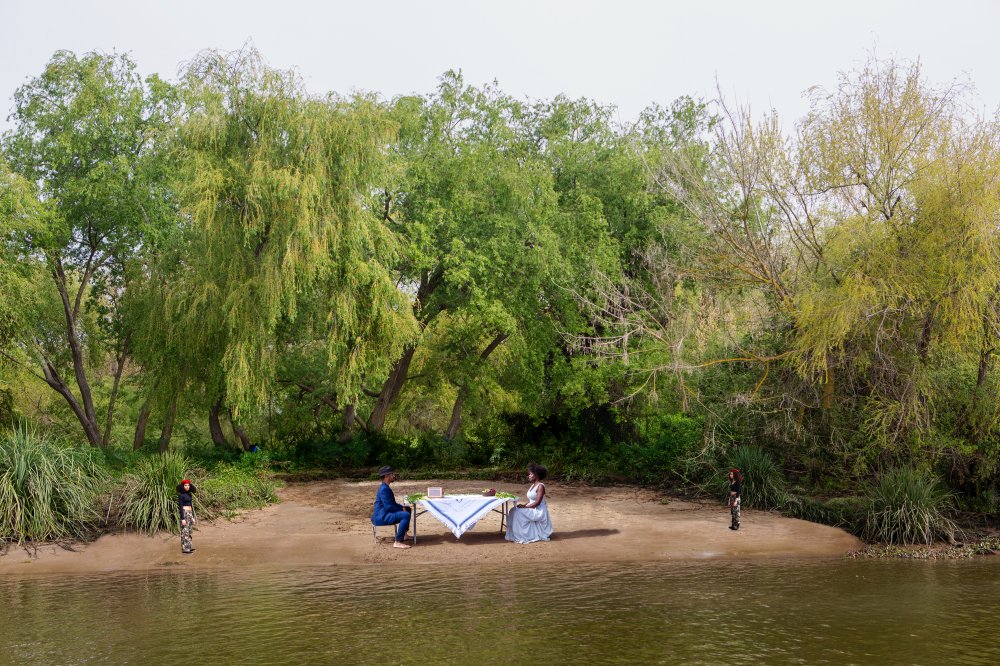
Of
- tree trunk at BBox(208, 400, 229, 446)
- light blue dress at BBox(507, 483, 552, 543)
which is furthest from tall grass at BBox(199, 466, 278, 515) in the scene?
light blue dress at BBox(507, 483, 552, 543)

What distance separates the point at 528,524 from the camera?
50.8 feet

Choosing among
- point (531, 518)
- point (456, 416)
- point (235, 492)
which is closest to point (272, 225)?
point (235, 492)

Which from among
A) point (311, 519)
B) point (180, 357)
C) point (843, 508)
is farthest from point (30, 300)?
point (843, 508)

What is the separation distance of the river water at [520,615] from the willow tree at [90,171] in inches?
558

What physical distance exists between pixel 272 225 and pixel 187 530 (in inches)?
319

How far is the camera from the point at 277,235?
2039cm

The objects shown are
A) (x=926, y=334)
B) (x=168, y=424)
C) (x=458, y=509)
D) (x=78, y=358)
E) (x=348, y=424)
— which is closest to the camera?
(x=458, y=509)

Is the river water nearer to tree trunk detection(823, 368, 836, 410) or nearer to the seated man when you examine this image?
the seated man

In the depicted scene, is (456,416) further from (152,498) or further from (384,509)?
(384,509)

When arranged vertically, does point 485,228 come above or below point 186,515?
above

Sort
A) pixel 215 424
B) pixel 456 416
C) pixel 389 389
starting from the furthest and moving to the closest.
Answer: pixel 456 416, pixel 389 389, pixel 215 424

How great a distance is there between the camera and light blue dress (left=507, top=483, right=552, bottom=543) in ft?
50.5

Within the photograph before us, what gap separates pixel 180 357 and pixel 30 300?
4.27 m

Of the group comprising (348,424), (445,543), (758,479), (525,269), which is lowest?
(445,543)
